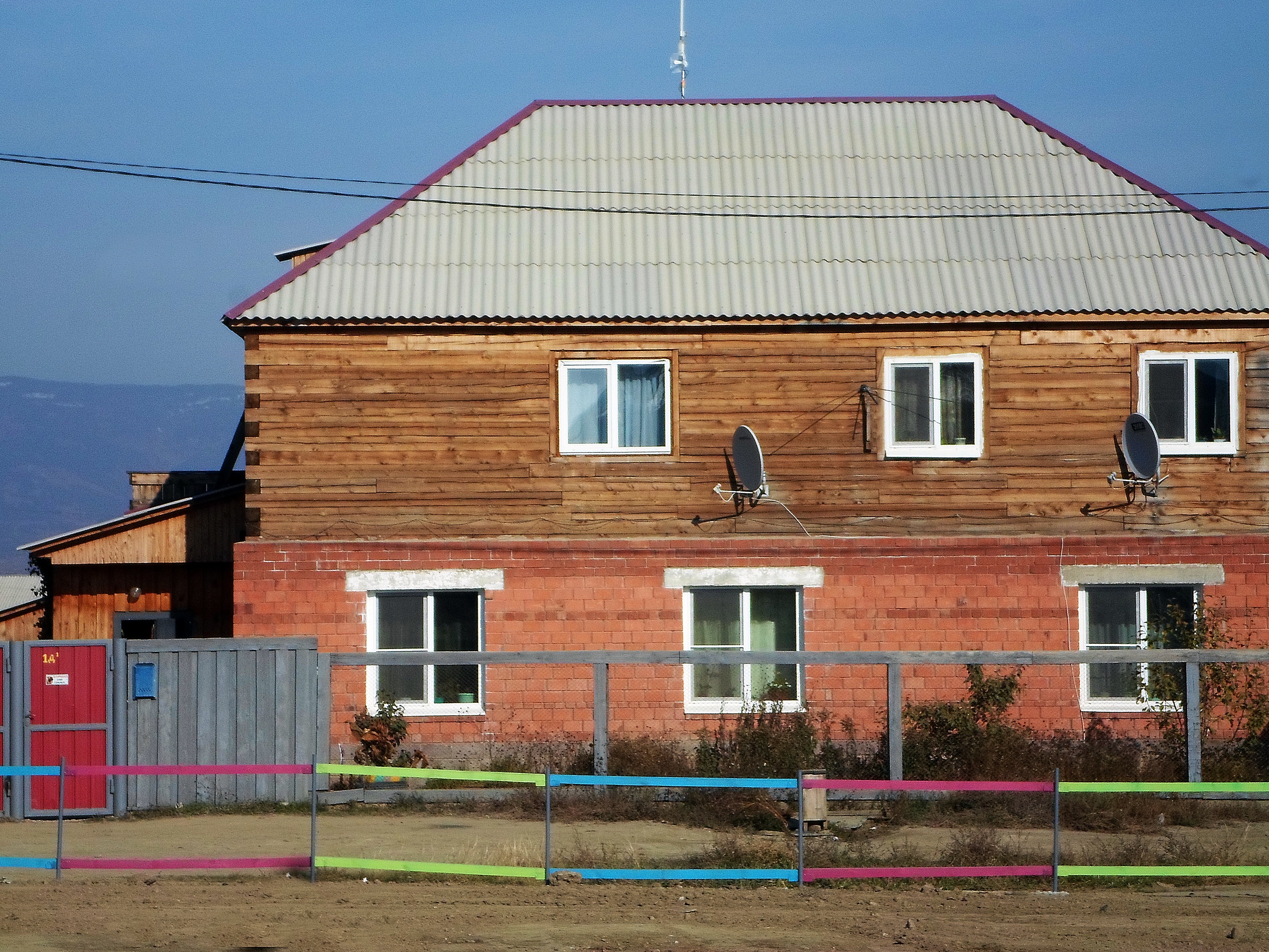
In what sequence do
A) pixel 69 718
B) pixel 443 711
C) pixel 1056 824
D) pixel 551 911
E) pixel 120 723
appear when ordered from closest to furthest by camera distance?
1. pixel 551 911
2. pixel 1056 824
3. pixel 69 718
4. pixel 120 723
5. pixel 443 711

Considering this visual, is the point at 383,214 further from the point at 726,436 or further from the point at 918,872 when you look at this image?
the point at 918,872

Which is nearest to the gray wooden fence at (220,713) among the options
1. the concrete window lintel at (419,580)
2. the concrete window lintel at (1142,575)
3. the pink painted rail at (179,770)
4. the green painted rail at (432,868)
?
the concrete window lintel at (419,580)

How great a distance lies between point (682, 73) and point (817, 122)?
4001mm

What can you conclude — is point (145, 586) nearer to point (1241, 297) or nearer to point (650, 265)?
point (650, 265)

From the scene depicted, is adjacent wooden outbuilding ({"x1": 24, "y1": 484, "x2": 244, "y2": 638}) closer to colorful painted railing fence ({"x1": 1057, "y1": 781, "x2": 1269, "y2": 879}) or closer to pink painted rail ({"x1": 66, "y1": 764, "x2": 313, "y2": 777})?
pink painted rail ({"x1": 66, "y1": 764, "x2": 313, "y2": 777})

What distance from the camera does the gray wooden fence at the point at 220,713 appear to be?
14680mm

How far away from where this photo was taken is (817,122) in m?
20.9

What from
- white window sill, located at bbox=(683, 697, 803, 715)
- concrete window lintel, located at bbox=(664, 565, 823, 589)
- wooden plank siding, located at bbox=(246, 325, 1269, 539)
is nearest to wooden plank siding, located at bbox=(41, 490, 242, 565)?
wooden plank siding, located at bbox=(246, 325, 1269, 539)

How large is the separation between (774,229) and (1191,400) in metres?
5.60

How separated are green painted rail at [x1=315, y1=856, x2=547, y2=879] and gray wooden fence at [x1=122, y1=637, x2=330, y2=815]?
11.3ft

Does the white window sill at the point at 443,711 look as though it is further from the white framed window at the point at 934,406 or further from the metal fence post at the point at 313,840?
the white framed window at the point at 934,406

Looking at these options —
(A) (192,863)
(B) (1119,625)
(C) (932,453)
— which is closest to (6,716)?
(A) (192,863)

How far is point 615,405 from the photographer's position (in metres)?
17.9

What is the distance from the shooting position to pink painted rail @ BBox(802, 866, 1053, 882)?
11.3 meters
